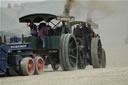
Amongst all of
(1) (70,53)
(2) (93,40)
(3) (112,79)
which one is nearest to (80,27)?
(2) (93,40)

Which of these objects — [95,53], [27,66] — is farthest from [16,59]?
[95,53]

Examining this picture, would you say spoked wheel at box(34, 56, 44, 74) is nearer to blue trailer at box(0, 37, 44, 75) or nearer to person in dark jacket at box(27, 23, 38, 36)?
blue trailer at box(0, 37, 44, 75)

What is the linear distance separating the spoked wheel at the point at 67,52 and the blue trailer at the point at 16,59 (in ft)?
5.09

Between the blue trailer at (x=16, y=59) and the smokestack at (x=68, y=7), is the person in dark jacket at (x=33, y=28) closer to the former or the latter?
the blue trailer at (x=16, y=59)

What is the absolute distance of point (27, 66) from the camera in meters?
17.4

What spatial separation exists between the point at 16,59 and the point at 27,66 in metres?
Result: 0.50

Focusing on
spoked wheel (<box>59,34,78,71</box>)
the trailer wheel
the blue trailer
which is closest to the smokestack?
spoked wheel (<box>59,34,78,71</box>)

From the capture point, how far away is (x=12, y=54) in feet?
58.1

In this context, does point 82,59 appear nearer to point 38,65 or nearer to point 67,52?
point 67,52

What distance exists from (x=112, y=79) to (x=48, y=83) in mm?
1986

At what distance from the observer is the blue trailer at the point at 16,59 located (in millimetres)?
17016

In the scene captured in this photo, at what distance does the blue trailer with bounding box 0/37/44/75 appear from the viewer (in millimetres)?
17016

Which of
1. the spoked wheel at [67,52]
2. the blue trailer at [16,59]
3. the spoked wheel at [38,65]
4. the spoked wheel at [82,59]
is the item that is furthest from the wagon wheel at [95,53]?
the blue trailer at [16,59]

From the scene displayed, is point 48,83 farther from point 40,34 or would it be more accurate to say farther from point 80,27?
point 80,27
